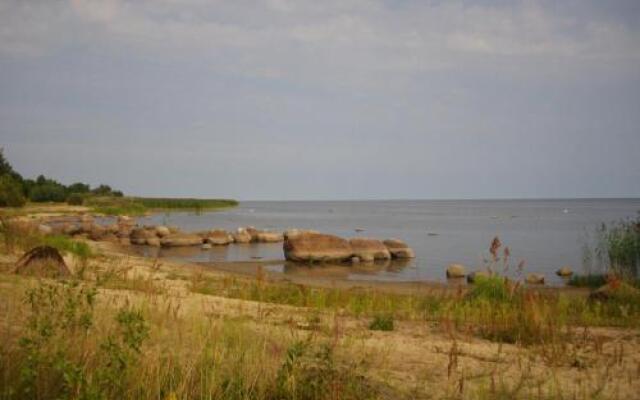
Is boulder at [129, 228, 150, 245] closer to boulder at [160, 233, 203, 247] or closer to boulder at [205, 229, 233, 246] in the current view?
boulder at [160, 233, 203, 247]

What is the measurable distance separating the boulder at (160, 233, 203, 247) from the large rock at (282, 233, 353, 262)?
10554mm

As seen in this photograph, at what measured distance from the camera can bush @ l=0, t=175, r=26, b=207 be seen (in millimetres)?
54188

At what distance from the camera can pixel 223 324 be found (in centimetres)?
598

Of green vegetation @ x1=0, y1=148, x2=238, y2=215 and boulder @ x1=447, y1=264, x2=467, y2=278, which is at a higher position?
green vegetation @ x1=0, y1=148, x2=238, y2=215

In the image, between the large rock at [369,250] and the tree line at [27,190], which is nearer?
the large rock at [369,250]

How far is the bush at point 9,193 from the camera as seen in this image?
5419cm

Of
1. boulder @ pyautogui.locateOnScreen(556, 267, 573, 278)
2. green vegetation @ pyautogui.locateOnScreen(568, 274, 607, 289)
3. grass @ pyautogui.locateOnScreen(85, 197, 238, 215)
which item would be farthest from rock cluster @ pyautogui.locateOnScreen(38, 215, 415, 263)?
grass @ pyautogui.locateOnScreen(85, 197, 238, 215)

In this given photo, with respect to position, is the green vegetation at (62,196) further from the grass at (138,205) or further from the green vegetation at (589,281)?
the green vegetation at (589,281)

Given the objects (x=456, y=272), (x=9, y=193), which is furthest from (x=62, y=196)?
(x=456, y=272)

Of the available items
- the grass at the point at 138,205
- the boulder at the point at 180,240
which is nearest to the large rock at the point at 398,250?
the boulder at the point at 180,240

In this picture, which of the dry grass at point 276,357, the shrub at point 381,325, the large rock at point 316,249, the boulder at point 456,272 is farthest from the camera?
the large rock at point 316,249

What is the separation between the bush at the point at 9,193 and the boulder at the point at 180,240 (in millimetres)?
29072

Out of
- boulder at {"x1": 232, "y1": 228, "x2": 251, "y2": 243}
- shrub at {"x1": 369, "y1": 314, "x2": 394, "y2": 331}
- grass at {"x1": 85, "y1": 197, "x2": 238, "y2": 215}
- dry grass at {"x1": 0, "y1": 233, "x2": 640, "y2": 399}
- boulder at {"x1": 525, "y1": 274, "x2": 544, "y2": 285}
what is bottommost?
boulder at {"x1": 525, "y1": 274, "x2": 544, "y2": 285}

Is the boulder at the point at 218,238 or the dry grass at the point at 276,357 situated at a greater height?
the dry grass at the point at 276,357
